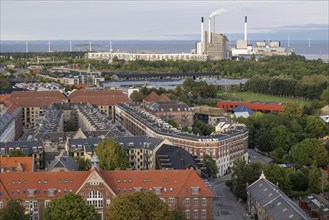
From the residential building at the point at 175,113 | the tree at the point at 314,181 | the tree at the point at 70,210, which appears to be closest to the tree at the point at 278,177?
the tree at the point at 314,181

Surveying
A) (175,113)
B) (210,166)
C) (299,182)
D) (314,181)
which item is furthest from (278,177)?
(175,113)

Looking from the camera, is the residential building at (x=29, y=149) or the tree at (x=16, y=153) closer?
the tree at (x=16, y=153)

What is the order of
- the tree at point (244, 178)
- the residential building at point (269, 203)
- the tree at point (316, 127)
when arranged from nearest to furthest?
the residential building at point (269, 203), the tree at point (244, 178), the tree at point (316, 127)

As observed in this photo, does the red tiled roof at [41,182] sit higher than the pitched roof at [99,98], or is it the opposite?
the pitched roof at [99,98]

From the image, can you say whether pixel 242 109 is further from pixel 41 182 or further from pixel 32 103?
pixel 41 182

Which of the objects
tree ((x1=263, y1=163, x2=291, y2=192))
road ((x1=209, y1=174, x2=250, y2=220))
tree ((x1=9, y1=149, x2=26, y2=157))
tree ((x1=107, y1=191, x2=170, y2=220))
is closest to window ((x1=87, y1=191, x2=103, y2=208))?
tree ((x1=107, y1=191, x2=170, y2=220))

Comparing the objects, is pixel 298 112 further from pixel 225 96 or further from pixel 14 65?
pixel 14 65

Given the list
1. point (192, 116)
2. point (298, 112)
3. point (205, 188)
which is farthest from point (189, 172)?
point (298, 112)

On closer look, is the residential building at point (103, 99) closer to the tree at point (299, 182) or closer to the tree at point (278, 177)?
the tree at point (299, 182)
